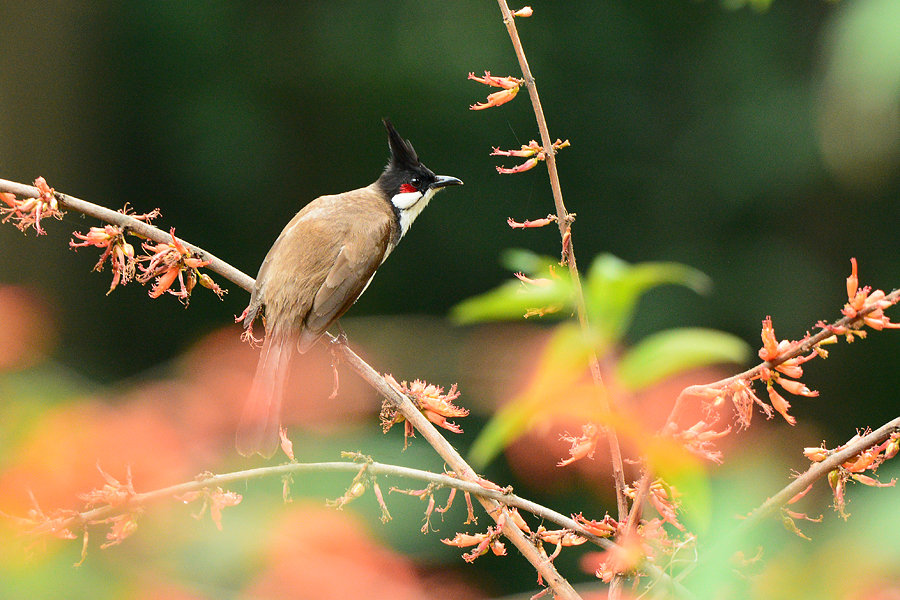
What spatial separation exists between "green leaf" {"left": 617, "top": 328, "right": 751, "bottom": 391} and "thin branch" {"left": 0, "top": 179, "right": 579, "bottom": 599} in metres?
0.29

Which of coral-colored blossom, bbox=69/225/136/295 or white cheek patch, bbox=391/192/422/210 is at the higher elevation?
coral-colored blossom, bbox=69/225/136/295

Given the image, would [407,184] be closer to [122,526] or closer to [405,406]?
[405,406]

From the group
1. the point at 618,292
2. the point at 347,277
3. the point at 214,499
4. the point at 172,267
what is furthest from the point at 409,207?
the point at 618,292

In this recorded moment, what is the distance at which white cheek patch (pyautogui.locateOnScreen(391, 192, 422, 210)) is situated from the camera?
225 centimetres

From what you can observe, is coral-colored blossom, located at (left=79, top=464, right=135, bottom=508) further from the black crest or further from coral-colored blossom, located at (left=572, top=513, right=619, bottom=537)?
the black crest

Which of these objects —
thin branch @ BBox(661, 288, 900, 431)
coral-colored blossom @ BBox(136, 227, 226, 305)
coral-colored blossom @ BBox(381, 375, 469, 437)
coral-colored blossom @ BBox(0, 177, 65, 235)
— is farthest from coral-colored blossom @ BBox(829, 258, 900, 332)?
coral-colored blossom @ BBox(0, 177, 65, 235)

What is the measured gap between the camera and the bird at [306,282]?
1.55m

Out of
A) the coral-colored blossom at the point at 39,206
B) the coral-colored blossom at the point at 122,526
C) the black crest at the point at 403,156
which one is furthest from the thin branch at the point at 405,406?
the black crest at the point at 403,156

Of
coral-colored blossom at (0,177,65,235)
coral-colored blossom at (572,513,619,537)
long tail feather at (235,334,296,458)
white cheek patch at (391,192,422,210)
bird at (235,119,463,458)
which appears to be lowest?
long tail feather at (235,334,296,458)

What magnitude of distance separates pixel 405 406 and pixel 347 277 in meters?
0.82

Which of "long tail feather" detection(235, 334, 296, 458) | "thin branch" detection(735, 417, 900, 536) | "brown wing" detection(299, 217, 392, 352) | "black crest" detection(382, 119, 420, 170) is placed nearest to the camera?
"thin branch" detection(735, 417, 900, 536)

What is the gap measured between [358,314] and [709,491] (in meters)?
3.77

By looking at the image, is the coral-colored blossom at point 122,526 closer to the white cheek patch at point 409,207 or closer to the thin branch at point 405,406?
the thin branch at point 405,406

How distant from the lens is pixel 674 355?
1.64 feet
